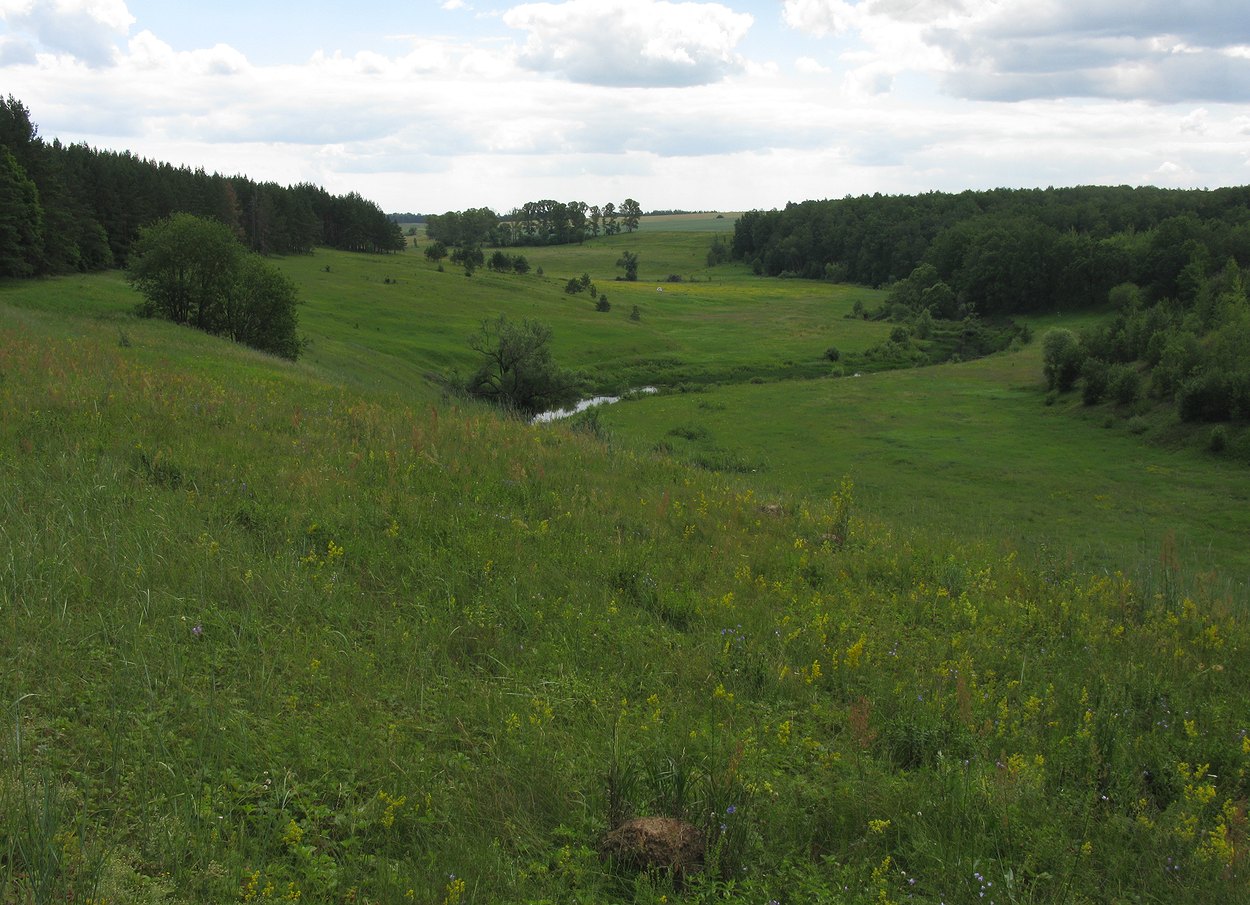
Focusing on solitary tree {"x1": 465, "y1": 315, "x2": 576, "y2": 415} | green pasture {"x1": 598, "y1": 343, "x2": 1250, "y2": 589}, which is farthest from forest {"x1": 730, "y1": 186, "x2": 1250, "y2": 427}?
solitary tree {"x1": 465, "y1": 315, "x2": 576, "y2": 415}

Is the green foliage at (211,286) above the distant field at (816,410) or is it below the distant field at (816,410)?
above

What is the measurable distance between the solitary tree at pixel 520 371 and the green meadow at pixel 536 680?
43.6 metres

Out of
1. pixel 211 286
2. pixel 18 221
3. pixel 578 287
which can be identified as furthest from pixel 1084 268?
pixel 18 221

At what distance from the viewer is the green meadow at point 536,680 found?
13.3 ft

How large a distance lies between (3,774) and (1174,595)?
10055 millimetres

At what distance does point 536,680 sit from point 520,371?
171 ft

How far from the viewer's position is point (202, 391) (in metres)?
13.3

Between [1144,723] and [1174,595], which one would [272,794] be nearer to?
[1144,723]

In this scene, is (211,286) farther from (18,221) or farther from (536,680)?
(536,680)

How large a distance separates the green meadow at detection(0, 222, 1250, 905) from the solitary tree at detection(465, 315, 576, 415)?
43.6 meters

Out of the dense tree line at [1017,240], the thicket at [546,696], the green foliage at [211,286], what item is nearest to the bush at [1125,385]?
the dense tree line at [1017,240]

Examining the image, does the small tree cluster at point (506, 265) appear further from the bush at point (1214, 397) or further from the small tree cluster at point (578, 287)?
the bush at point (1214, 397)

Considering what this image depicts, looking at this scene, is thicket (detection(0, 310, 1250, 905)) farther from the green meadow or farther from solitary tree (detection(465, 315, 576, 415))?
solitary tree (detection(465, 315, 576, 415))

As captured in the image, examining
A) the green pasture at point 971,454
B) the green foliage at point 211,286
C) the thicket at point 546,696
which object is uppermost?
the green foliage at point 211,286
